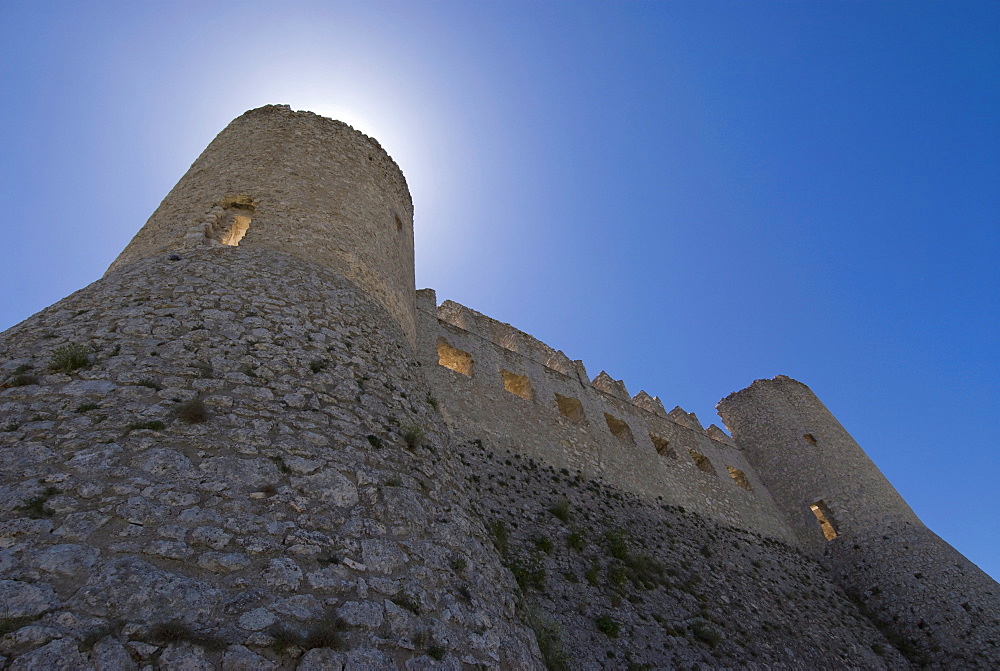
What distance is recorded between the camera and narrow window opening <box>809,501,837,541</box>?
53.1 ft

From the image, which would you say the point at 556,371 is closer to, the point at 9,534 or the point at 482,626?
the point at 482,626

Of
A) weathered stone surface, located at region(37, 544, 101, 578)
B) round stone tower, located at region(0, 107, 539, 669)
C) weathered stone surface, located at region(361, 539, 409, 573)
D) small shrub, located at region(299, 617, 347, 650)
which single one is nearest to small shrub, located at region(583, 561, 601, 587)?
round stone tower, located at region(0, 107, 539, 669)

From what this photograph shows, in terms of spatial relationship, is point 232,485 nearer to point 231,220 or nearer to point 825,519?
point 231,220

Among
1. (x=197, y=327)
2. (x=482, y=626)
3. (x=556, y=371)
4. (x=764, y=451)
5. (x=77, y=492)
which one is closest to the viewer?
(x=77, y=492)

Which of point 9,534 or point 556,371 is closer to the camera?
point 9,534

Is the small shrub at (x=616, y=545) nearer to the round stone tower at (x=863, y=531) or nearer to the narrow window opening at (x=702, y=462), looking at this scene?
the narrow window opening at (x=702, y=462)

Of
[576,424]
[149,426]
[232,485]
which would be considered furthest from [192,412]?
[576,424]

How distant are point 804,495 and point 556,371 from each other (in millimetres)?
9241

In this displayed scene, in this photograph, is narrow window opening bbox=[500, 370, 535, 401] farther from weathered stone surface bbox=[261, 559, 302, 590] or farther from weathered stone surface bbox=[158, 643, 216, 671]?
weathered stone surface bbox=[158, 643, 216, 671]

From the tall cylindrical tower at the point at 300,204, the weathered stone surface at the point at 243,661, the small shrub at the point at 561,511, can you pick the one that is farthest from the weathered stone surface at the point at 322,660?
the small shrub at the point at 561,511

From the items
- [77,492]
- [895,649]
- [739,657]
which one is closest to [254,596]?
[77,492]

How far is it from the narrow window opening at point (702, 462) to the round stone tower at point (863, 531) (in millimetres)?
2781

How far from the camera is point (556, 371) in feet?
48.6

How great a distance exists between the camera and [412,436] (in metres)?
4.62
